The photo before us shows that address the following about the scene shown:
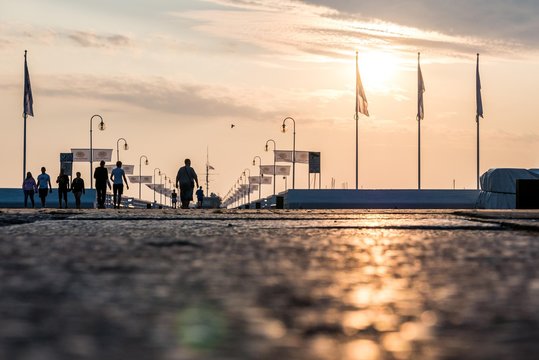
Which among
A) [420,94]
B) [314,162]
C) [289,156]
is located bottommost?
[314,162]

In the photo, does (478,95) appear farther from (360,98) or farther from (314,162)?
(314,162)

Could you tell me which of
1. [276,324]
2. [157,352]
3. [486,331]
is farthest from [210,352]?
[486,331]

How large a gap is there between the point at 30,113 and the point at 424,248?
56666 mm

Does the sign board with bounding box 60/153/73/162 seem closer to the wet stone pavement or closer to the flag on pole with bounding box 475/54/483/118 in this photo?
the flag on pole with bounding box 475/54/483/118

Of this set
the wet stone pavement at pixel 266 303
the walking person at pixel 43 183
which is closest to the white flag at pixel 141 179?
the walking person at pixel 43 183

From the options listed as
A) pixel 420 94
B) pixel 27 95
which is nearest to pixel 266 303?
pixel 27 95

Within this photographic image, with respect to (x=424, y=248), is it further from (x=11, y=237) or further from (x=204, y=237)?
(x=11, y=237)

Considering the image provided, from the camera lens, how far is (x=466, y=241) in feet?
23.7

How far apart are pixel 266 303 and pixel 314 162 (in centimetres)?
8304

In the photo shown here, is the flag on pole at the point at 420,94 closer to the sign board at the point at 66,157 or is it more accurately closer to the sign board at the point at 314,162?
the sign board at the point at 314,162

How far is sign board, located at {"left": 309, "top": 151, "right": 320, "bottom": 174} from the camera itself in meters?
85.1

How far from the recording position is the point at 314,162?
86.1 meters

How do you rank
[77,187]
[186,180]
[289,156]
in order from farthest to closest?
1. [289,156]
2. [77,187]
3. [186,180]

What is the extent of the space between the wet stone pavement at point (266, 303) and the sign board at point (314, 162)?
79057 millimetres
